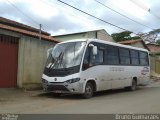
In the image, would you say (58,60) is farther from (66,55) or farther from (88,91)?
(88,91)

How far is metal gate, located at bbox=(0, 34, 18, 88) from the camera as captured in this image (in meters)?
17.0

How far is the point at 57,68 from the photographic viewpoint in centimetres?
1608

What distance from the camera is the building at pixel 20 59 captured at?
17094 millimetres

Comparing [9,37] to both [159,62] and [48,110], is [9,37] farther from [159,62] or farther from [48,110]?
[159,62]

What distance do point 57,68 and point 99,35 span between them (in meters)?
23.2

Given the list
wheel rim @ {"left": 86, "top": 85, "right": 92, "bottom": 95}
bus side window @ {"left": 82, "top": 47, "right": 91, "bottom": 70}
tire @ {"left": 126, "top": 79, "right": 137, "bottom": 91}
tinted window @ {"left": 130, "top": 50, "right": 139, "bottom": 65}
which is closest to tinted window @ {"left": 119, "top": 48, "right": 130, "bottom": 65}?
tinted window @ {"left": 130, "top": 50, "right": 139, "bottom": 65}

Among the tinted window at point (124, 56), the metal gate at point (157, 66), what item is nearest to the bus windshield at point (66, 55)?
the tinted window at point (124, 56)

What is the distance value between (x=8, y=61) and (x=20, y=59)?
0.82 m

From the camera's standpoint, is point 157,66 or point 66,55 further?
point 157,66

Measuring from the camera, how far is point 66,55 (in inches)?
642

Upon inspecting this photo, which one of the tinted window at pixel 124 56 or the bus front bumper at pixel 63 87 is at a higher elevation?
the tinted window at pixel 124 56

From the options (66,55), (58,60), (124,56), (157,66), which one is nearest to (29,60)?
(58,60)

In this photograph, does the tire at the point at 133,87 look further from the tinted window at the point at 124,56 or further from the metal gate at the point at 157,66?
the metal gate at the point at 157,66

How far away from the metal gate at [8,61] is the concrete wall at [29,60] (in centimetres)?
23
